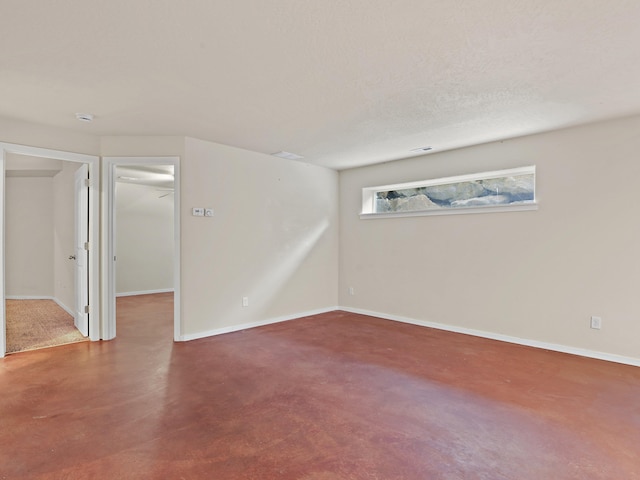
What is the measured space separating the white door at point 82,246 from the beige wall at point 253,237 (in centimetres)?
113

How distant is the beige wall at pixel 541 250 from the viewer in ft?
11.2

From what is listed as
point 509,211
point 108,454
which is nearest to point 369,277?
point 509,211

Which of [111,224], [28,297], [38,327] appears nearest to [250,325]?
[111,224]

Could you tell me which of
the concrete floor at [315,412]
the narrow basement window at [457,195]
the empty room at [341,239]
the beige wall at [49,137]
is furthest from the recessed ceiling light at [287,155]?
the concrete floor at [315,412]

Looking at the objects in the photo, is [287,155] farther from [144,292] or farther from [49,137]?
[144,292]

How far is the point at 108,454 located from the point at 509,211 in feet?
14.1

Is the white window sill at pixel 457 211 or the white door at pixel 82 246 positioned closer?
the white window sill at pixel 457 211

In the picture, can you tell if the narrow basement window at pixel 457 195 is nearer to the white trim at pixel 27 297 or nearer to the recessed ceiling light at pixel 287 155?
the recessed ceiling light at pixel 287 155

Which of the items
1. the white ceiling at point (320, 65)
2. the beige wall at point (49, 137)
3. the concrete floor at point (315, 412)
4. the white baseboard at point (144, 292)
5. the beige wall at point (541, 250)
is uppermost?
the white ceiling at point (320, 65)

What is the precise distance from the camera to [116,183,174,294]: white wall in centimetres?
748

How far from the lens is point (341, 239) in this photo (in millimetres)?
5992

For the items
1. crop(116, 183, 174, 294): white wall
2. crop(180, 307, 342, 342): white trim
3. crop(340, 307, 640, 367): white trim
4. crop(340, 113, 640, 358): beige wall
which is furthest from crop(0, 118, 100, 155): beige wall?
crop(340, 307, 640, 367): white trim

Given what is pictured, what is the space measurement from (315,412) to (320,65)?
7.81 ft

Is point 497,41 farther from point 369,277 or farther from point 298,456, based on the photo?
point 369,277
